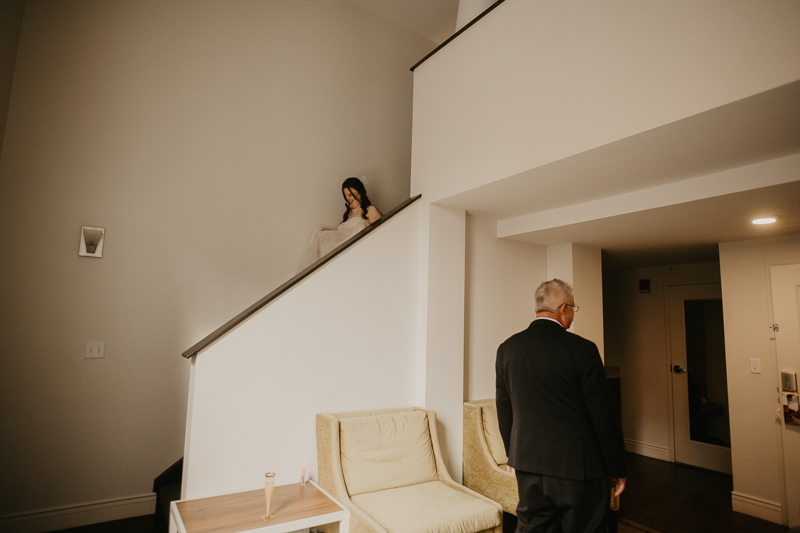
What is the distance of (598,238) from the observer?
4105 mm

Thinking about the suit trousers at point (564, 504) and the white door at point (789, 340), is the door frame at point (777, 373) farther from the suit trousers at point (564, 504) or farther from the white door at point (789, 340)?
the suit trousers at point (564, 504)

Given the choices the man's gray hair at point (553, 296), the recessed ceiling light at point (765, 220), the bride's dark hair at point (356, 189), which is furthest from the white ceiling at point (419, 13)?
the man's gray hair at point (553, 296)

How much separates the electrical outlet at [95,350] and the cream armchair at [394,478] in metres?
1.81

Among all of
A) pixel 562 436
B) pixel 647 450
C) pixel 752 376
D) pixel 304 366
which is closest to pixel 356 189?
pixel 304 366

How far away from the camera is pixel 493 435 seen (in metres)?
Answer: 3.41

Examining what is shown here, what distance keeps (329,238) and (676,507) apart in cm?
386

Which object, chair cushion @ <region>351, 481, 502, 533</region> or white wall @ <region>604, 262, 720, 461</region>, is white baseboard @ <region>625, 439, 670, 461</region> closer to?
white wall @ <region>604, 262, 720, 461</region>

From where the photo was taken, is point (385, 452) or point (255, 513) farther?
point (385, 452)

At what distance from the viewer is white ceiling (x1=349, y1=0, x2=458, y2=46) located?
5.01m

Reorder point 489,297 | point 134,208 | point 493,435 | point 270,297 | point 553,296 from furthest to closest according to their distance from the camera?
point 489,297 < point 134,208 < point 493,435 < point 270,297 < point 553,296

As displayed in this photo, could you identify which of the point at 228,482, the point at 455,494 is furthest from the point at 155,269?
the point at 455,494

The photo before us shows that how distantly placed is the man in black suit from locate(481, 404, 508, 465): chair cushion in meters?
1.08

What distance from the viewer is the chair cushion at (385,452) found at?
2693 mm

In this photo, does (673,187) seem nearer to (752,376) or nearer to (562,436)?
(562,436)
